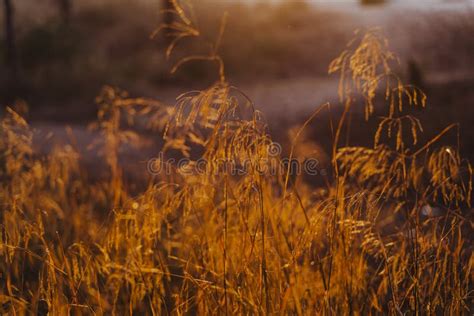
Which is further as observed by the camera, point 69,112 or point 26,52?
point 26,52

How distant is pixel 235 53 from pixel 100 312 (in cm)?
1048

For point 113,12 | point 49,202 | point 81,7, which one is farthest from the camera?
point 81,7

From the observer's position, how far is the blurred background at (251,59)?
689 centimetres

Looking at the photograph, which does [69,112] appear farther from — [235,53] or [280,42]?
[280,42]

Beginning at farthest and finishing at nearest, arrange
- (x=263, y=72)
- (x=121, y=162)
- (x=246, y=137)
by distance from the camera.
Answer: (x=263, y=72) < (x=121, y=162) < (x=246, y=137)

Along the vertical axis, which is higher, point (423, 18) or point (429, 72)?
point (423, 18)

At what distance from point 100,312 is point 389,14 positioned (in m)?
10.6

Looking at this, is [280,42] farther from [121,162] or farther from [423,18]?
[121,162]

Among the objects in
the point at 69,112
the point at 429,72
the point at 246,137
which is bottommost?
the point at 69,112

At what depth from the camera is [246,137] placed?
203 centimetres

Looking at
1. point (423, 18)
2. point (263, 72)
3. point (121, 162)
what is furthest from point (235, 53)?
point (121, 162)

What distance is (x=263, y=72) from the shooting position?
38.4ft

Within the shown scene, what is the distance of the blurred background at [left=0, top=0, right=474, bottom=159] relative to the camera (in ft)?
22.6

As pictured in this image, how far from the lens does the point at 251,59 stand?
12219 millimetres
